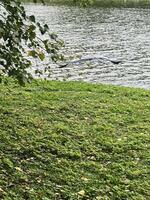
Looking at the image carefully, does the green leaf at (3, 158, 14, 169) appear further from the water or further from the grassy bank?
the grassy bank

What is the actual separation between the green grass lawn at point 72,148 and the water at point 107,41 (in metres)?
1.86

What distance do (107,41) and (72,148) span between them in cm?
3522

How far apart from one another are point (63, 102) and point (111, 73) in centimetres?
1505

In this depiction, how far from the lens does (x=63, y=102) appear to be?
1301 cm

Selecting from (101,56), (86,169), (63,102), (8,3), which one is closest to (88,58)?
(101,56)

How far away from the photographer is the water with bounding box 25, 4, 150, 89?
26689mm

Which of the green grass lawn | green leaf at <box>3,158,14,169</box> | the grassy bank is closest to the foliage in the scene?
the green grass lawn

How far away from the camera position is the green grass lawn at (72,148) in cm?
806

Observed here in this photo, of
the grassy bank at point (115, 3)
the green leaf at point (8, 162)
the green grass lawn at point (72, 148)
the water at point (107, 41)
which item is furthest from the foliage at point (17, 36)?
the grassy bank at point (115, 3)

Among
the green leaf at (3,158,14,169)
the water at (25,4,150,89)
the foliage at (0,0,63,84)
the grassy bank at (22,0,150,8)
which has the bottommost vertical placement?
the water at (25,4,150,89)

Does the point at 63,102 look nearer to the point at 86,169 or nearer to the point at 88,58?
the point at 86,169

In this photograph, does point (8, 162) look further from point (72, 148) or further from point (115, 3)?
point (115, 3)

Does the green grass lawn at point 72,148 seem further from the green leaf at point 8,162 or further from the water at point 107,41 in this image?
the water at point 107,41

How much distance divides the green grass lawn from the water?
6.11 ft
